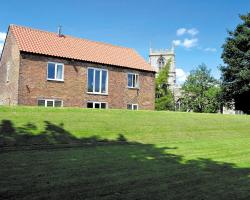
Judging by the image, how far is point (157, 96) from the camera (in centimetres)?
6344

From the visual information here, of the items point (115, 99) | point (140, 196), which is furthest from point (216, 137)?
point (115, 99)

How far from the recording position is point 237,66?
42156mm

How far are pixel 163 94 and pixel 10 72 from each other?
39.9 m

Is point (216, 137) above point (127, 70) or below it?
below

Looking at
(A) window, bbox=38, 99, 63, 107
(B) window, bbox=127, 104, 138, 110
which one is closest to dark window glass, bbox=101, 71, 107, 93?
(B) window, bbox=127, 104, 138, 110

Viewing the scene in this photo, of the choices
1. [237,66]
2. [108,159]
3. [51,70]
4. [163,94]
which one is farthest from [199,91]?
[108,159]

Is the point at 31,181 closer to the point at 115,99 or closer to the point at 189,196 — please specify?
the point at 189,196

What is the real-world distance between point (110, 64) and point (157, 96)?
33.6 m

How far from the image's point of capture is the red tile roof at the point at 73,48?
27.6 metres

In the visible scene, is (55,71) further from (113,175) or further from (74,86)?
(113,175)

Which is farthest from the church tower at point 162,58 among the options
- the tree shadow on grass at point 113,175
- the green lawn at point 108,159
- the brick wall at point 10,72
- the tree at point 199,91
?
the tree shadow on grass at point 113,175

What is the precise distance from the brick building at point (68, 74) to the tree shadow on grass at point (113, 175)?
1592cm

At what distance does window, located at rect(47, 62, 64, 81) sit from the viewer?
2739 cm

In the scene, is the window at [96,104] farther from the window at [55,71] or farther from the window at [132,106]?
the window at [55,71]
